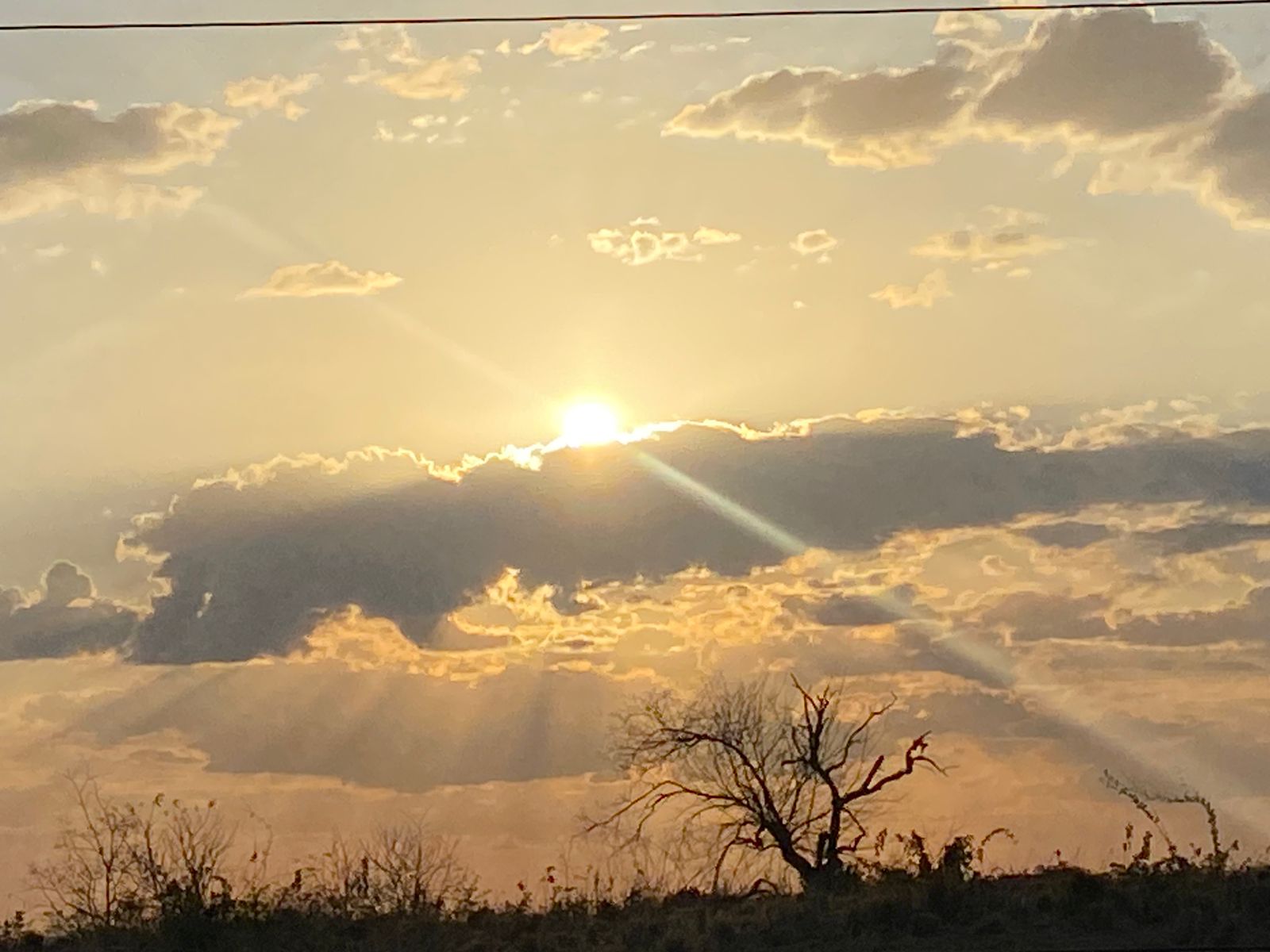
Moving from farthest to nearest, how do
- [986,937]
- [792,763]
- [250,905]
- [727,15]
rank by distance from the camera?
[792,763] → [250,905] → [986,937] → [727,15]

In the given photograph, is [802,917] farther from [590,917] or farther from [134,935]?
[134,935]

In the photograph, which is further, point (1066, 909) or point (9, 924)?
point (9, 924)

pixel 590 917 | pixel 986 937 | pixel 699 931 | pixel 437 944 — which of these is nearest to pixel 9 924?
pixel 437 944

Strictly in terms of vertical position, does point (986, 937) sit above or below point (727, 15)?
below

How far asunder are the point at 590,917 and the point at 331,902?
12.9 ft

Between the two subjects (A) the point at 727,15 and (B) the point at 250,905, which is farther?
(B) the point at 250,905

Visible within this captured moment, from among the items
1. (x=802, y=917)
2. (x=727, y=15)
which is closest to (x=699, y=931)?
(x=802, y=917)

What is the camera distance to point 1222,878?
78.3ft

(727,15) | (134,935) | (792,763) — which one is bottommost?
(134,935)

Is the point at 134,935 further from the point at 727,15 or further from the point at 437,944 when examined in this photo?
the point at 727,15

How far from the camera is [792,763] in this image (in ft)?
113

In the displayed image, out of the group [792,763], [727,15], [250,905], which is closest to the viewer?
[727,15]

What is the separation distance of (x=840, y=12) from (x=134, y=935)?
55.0ft

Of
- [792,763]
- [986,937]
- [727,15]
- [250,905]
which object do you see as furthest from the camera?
[792,763]
